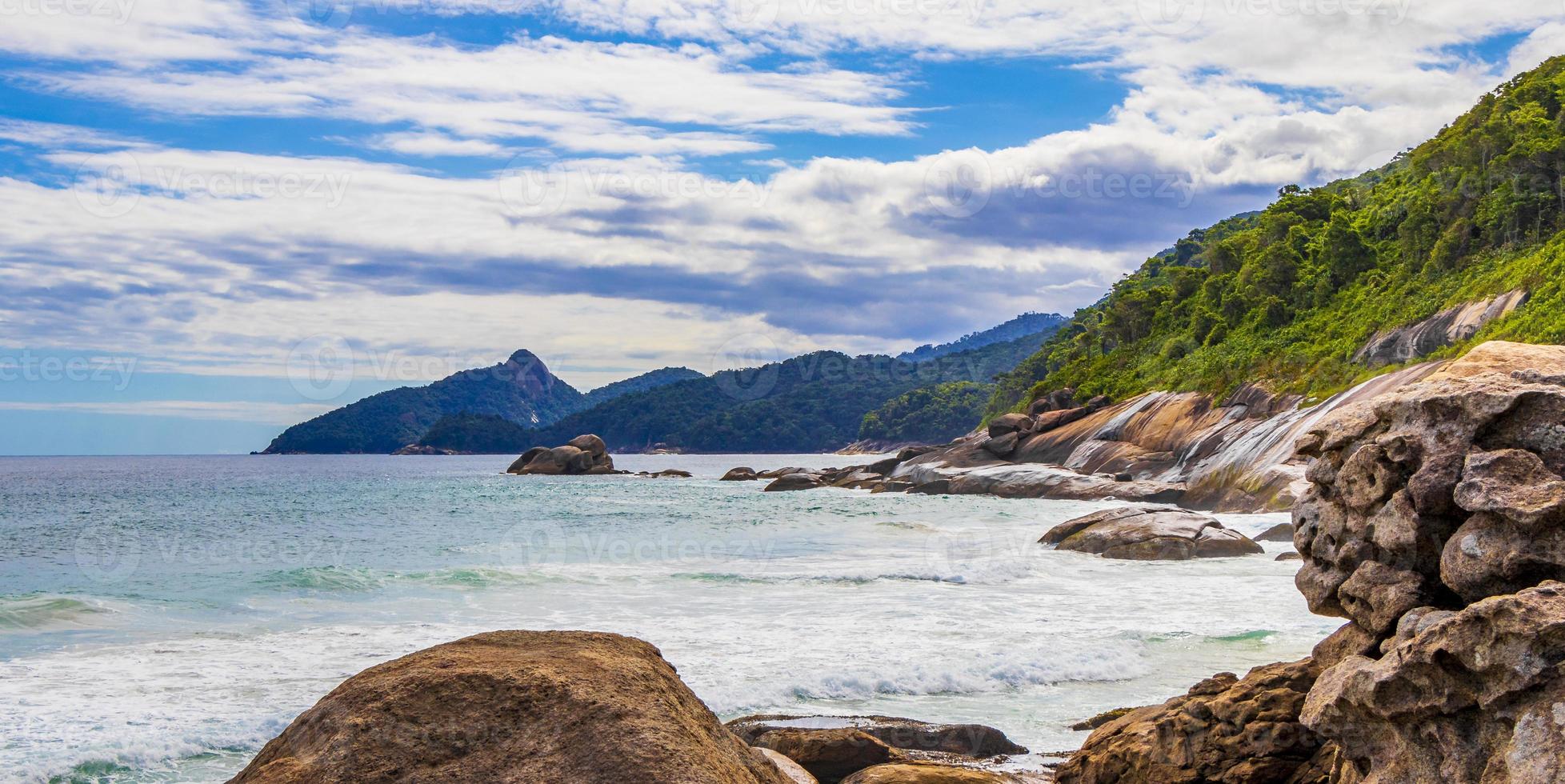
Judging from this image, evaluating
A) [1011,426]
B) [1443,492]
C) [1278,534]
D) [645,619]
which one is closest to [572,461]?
[1011,426]

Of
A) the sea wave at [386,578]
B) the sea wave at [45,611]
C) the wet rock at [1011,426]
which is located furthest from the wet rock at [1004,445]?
the sea wave at [45,611]

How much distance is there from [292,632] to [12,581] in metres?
13.7

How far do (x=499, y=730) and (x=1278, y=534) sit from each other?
2637 centimetres

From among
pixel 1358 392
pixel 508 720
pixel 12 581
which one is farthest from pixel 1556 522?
pixel 1358 392

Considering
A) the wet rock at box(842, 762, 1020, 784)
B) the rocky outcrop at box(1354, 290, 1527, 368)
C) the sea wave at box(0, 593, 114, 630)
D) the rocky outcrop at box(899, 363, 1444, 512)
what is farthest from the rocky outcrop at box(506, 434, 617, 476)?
the wet rock at box(842, 762, 1020, 784)

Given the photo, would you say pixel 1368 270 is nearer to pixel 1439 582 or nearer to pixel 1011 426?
pixel 1011 426

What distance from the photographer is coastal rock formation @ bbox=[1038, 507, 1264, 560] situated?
82.3ft

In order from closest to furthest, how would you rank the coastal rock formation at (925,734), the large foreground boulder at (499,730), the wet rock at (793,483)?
the large foreground boulder at (499,730)
the coastal rock formation at (925,734)
the wet rock at (793,483)

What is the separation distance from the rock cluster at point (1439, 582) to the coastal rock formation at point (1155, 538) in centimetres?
1912

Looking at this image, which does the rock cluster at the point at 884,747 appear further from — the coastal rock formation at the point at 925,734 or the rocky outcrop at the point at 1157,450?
the rocky outcrop at the point at 1157,450

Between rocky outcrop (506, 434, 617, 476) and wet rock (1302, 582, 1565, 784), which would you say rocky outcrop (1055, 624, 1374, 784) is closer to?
wet rock (1302, 582, 1565, 784)

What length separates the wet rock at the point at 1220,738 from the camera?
6.77m

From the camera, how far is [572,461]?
323ft

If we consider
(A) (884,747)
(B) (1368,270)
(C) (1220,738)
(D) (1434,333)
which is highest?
(B) (1368,270)
